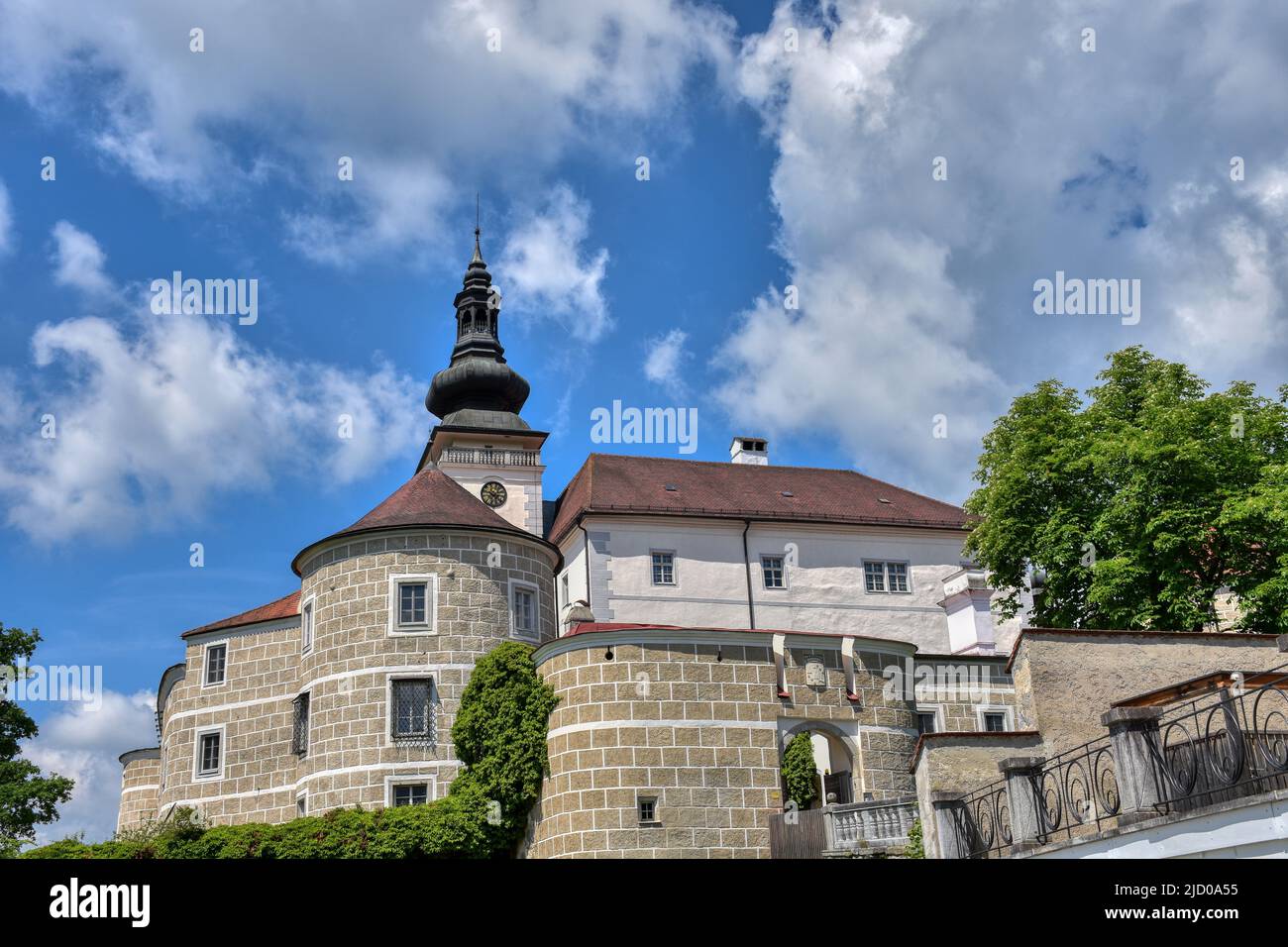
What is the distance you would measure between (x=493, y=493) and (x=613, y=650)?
23709 mm

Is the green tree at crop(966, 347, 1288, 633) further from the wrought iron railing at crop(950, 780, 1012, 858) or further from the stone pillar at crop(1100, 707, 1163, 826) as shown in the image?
the stone pillar at crop(1100, 707, 1163, 826)

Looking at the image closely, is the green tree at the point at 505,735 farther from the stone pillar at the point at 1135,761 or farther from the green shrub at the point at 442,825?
the stone pillar at the point at 1135,761

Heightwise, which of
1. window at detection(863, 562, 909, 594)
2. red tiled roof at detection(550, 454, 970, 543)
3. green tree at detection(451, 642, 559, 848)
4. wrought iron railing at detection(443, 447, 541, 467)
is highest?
wrought iron railing at detection(443, 447, 541, 467)

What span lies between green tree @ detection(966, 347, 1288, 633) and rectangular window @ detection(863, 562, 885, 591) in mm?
11532

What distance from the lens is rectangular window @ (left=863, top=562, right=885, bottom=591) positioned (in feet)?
157

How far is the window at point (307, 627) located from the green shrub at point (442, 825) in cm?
565

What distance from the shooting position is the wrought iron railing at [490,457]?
5115 centimetres

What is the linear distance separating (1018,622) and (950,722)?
14.3m

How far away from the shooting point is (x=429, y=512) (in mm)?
34406

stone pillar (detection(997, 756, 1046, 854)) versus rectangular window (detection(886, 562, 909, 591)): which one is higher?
rectangular window (detection(886, 562, 909, 591))

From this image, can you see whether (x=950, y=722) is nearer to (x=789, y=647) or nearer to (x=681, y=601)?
(x=789, y=647)

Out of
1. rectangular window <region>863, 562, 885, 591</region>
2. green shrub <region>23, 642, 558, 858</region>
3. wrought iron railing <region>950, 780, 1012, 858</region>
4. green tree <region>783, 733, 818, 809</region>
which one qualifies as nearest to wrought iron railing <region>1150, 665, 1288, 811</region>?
wrought iron railing <region>950, 780, 1012, 858</region>

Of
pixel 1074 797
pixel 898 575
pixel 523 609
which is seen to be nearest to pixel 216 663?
pixel 523 609
